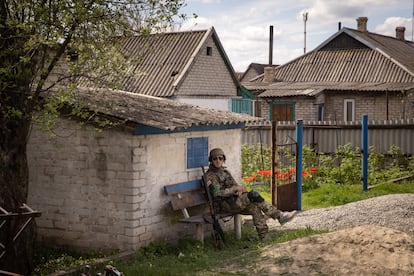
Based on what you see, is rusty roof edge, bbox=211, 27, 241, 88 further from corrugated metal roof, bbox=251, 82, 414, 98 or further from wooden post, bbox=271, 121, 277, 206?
wooden post, bbox=271, 121, 277, 206

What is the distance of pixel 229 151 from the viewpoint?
11.5 m

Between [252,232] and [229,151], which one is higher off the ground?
[229,151]

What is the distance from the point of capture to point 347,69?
30141mm

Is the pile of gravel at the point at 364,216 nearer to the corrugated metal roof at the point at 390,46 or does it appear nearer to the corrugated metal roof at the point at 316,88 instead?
the corrugated metal roof at the point at 316,88

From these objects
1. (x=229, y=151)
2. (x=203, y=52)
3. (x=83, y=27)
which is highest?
(x=203, y=52)

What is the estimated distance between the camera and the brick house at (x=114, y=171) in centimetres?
905

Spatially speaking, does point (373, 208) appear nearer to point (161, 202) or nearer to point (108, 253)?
point (161, 202)

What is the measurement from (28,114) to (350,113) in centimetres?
2074

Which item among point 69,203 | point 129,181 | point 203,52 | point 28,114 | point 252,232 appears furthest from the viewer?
point 203,52

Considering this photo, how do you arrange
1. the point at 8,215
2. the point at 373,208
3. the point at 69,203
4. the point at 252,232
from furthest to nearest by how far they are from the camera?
the point at 373,208 < the point at 252,232 < the point at 69,203 < the point at 8,215

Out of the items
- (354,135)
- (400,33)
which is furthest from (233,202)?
(400,33)

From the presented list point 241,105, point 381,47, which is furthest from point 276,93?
point 381,47

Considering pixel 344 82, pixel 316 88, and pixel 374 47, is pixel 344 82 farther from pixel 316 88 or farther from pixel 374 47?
pixel 374 47

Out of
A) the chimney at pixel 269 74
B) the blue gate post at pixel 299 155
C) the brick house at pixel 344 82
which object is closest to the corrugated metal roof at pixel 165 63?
the brick house at pixel 344 82
